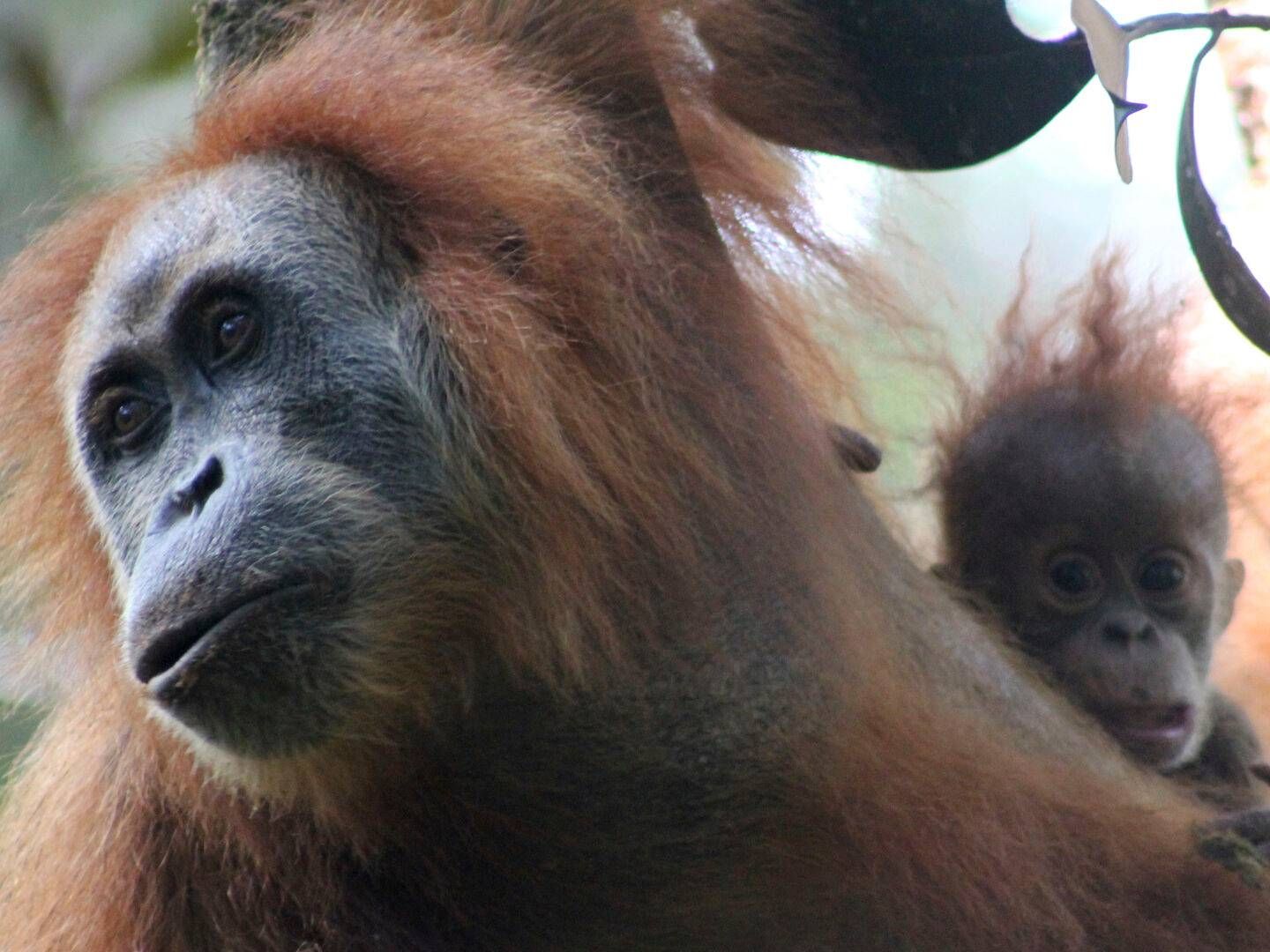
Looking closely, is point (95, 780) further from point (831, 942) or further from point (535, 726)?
point (831, 942)

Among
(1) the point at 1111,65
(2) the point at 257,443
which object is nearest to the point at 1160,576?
Answer: (1) the point at 1111,65

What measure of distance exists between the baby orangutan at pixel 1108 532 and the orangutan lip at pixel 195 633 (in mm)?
1950

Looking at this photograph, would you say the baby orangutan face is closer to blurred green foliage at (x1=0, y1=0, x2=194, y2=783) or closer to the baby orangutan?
the baby orangutan

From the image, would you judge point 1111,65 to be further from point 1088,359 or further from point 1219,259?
point 1088,359

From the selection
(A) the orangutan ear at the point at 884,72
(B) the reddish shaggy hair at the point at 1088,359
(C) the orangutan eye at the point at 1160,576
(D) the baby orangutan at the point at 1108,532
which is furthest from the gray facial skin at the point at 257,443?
(C) the orangutan eye at the point at 1160,576

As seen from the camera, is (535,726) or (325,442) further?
(535,726)

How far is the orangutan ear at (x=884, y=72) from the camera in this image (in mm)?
2689

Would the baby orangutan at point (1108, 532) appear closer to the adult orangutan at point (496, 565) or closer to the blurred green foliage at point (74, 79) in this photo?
the adult orangutan at point (496, 565)

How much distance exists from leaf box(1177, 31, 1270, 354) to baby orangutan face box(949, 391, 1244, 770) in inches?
61.6

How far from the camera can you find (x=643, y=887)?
2.41 m

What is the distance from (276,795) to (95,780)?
0.53m

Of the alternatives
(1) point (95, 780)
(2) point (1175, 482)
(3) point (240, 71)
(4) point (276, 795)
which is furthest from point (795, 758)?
(2) point (1175, 482)

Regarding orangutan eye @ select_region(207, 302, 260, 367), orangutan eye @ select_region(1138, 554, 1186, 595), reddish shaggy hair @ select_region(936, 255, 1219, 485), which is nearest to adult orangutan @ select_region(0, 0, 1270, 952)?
orangutan eye @ select_region(207, 302, 260, 367)

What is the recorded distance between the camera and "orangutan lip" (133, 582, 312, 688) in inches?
81.6
